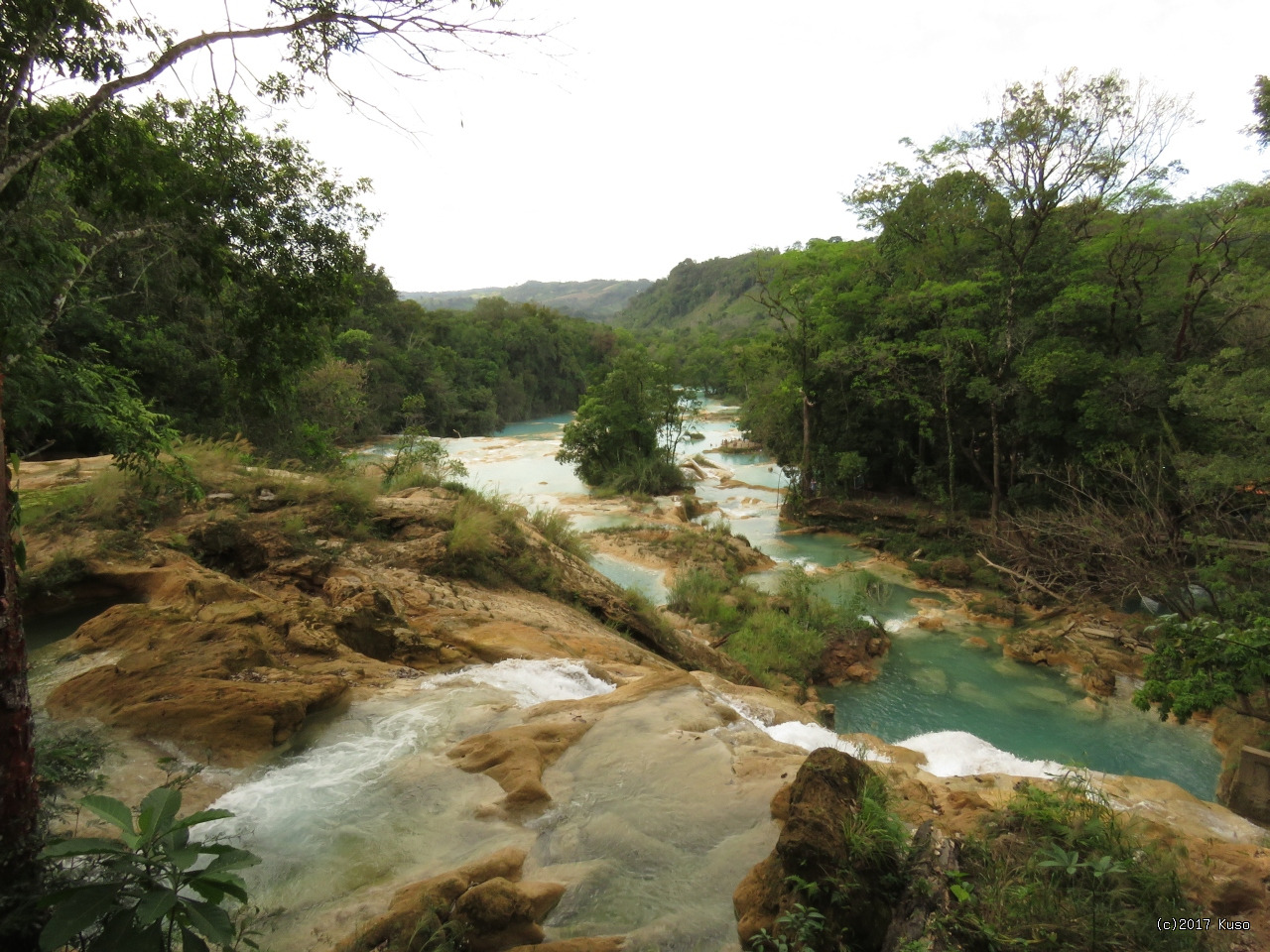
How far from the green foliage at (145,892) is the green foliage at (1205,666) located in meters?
7.22

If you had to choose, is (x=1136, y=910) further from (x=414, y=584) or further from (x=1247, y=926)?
(x=414, y=584)

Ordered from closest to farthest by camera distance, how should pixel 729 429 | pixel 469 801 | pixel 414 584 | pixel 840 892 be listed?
pixel 840 892
pixel 469 801
pixel 414 584
pixel 729 429

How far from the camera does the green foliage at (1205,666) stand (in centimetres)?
534

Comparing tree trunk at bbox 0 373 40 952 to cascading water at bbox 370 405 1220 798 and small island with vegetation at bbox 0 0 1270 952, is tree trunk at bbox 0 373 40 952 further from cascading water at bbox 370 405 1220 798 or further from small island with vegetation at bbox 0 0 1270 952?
cascading water at bbox 370 405 1220 798

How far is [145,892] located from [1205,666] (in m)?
7.96

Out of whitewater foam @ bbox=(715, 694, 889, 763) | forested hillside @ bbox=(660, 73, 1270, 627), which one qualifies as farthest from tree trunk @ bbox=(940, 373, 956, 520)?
whitewater foam @ bbox=(715, 694, 889, 763)

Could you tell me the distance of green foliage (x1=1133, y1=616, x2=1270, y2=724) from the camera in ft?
17.5

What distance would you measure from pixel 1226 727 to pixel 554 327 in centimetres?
5929

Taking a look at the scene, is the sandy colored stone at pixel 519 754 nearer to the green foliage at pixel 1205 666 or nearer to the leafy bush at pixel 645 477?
the green foliage at pixel 1205 666

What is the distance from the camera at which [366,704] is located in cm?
488

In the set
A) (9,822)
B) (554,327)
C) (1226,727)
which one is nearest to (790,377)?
(1226,727)

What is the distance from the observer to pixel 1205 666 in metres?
5.75

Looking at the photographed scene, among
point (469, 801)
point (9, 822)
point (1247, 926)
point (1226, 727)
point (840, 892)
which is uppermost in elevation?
point (9, 822)

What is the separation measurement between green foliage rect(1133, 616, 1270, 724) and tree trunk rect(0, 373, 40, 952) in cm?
785
